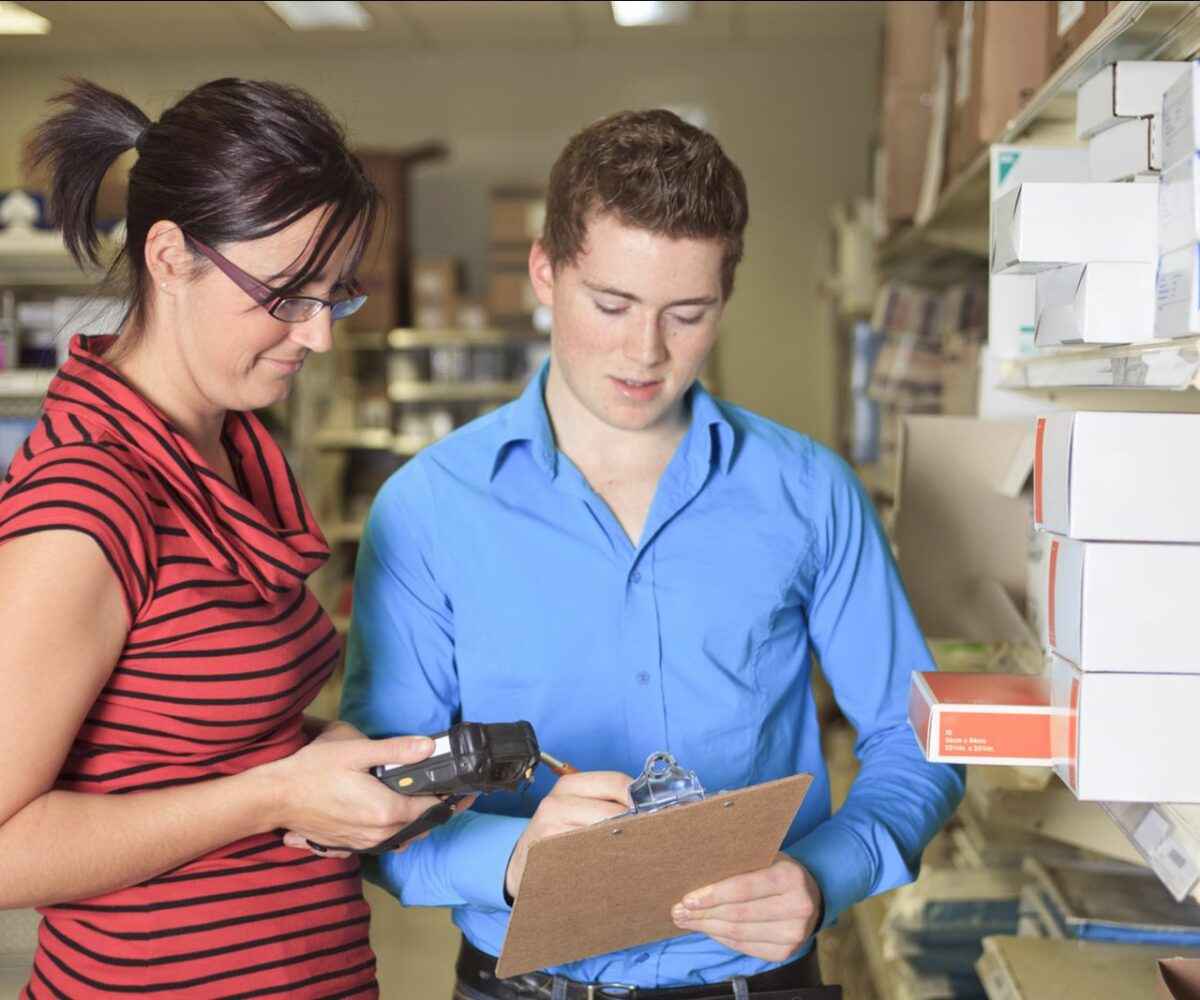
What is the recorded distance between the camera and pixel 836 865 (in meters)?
1.50

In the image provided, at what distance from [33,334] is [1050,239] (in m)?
4.14

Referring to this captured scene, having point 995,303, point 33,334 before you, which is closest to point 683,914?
point 995,303

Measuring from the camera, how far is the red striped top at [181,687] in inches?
48.9

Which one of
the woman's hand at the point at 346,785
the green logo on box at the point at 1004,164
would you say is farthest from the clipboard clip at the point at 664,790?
the green logo on box at the point at 1004,164

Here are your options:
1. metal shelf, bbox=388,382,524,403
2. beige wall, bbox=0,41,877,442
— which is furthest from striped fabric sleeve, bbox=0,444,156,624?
beige wall, bbox=0,41,877,442

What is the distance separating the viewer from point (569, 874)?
4.09 ft

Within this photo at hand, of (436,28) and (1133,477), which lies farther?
(436,28)

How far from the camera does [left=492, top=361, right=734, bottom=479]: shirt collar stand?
166cm

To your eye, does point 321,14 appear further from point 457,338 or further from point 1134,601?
point 1134,601

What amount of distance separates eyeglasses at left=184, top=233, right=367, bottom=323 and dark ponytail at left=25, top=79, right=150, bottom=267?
230 mm

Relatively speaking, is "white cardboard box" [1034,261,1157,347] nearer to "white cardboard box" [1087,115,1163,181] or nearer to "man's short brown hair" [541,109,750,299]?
"white cardboard box" [1087,115,1163,181]

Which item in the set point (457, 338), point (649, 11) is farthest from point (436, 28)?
point (649, 11)

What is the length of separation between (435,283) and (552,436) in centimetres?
673

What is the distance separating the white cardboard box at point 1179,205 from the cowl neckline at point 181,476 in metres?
0.96
